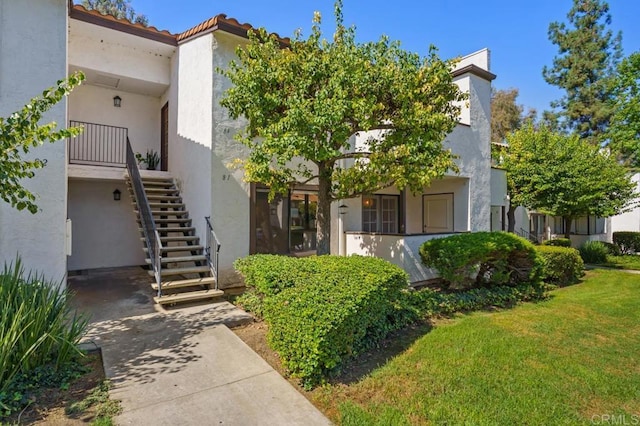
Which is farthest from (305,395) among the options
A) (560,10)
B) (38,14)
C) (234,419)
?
(560,10)

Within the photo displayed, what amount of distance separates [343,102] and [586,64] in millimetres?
35903

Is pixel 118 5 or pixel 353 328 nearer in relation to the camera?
pixel 353 328

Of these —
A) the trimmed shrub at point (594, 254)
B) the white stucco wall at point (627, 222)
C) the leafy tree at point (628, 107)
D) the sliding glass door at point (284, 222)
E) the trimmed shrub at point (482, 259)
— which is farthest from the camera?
the white stucco wall at point (627, 222)

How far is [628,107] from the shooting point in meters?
10.4

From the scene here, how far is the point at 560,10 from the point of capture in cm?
3170

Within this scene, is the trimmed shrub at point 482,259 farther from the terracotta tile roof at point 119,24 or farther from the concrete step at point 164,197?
the terracotta tile roof at point 119,24

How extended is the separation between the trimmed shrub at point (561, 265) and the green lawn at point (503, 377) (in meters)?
3.76

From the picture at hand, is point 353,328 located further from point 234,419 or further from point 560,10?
point 560,10

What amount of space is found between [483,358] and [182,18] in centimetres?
1213

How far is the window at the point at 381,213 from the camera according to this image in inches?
515

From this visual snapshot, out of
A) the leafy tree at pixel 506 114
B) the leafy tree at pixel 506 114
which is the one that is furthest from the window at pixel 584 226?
the leafy tree at pixel 506 114

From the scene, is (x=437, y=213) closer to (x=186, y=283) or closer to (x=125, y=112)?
(x=186, y=283)

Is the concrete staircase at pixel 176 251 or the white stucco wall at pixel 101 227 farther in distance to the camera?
the white stucco wall at pixel 101 227

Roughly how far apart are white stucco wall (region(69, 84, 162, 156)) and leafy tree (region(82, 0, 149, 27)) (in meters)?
16.3
